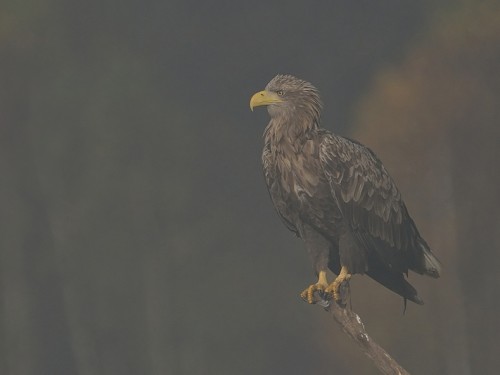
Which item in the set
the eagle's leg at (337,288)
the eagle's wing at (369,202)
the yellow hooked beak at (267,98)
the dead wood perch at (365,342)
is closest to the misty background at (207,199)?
the eagle's wing at (369,202)

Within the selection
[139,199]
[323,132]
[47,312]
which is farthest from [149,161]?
[323,132]

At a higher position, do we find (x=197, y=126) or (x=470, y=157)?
(x=197, y=126)

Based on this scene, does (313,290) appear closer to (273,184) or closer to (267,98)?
(273,184)

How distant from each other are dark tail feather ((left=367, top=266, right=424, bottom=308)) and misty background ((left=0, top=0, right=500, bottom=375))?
39.9ft

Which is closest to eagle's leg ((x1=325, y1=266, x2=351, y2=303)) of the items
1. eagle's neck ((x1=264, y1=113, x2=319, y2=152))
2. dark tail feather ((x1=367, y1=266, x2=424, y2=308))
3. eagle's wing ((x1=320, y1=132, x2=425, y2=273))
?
eagle's wing ((x1=320, y1=132, x2=425, y2=273))

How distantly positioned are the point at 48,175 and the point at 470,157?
34.0 feet

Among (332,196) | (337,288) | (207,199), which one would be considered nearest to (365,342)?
(337,288)

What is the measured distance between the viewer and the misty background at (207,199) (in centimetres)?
2773

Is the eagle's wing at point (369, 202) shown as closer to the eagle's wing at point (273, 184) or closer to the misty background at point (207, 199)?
the eagle's wing at point (273, 184)

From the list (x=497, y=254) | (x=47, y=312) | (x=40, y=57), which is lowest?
A: (x=497, y=254)

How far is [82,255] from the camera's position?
35.4 m

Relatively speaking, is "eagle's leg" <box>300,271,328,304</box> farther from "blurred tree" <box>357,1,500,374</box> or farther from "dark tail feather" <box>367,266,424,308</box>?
"blurred tree" <box>357,1,500,374</box>

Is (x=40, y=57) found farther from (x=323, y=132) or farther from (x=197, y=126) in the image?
(x=323, y=132)

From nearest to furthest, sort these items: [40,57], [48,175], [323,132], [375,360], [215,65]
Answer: [375,360] → [323,132] → [48,175] → [40,57] → [215,65]
